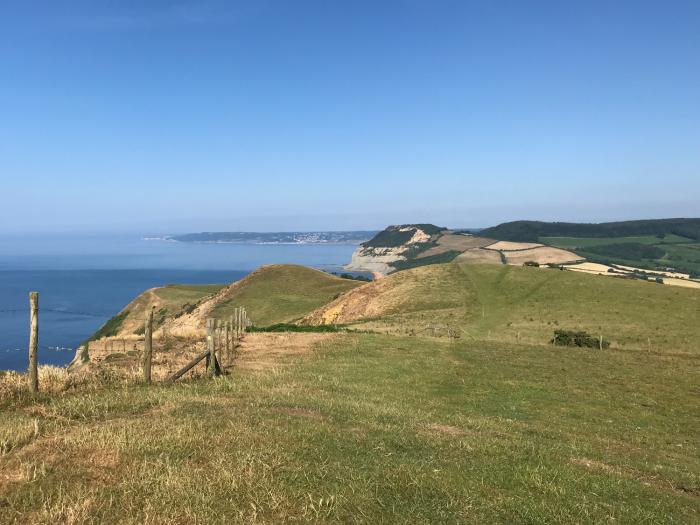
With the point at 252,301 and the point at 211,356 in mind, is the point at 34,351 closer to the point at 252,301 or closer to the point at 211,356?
the point at 211,356

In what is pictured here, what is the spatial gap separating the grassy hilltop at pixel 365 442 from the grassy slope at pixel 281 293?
44602mm

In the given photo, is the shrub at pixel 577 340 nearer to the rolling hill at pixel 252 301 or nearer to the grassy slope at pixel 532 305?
the grassy slope at pixel 532 305

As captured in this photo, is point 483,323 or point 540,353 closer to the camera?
point 540,353

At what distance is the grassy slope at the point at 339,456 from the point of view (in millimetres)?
7348

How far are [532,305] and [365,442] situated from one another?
1988 inches

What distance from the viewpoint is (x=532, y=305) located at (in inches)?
2259

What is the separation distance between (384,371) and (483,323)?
28.5 meters

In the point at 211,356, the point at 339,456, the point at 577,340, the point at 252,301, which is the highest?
the point at 339,456

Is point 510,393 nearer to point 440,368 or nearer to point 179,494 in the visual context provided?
point 440,368

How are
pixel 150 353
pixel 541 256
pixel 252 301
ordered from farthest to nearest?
pixel 541 256 < pixel 252 301 < pixel 150 353

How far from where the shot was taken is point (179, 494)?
7.42 meters

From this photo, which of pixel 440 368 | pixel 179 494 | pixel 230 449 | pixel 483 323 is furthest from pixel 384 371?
pixel 483 323

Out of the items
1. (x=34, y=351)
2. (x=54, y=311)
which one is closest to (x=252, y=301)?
(x=34, y=351)

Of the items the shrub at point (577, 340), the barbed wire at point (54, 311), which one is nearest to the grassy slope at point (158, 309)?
the shrub at point (577, 340)
